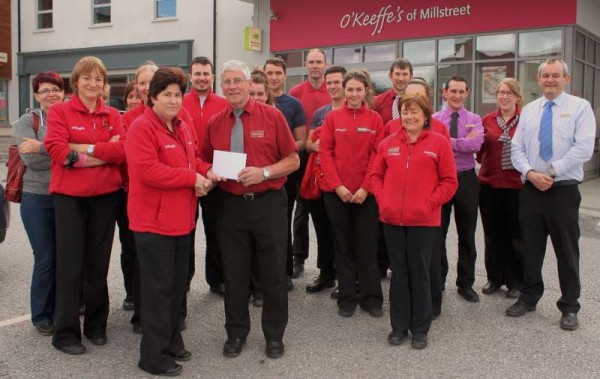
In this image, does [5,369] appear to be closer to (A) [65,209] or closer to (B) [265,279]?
(A) [65,209]

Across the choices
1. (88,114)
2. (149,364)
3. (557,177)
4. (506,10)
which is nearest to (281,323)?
(149,364)

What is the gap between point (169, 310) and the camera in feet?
12.5

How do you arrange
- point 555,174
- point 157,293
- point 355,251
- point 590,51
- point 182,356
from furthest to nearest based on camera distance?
point 590,51
point 355,251
point 555,174
point 182,356
point 157,293

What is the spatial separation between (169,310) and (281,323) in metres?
0.81

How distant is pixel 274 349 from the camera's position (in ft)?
13.3

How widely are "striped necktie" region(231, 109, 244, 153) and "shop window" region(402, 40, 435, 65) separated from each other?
36.3 ft

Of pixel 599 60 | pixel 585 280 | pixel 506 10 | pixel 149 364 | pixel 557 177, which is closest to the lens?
pixel 149 364

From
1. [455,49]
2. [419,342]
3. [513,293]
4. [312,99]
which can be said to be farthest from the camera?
[455,49]

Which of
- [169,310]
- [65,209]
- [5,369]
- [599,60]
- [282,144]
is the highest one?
[599,60]

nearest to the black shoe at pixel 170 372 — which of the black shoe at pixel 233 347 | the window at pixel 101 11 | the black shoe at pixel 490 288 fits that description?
the black shoe at pixel 233 347

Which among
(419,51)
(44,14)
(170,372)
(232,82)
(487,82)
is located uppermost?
(44,14)

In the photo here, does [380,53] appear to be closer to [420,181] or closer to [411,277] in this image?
[420,181]

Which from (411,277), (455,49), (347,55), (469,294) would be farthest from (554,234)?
(347,55)

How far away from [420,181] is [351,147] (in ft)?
2.68
